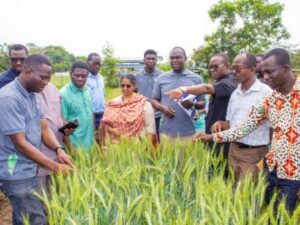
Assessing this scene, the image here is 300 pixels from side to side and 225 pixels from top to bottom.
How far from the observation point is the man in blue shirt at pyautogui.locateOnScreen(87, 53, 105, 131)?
4.54 m

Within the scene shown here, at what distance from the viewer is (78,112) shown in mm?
3326

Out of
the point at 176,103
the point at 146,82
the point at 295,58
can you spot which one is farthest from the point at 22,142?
the point at 295,58

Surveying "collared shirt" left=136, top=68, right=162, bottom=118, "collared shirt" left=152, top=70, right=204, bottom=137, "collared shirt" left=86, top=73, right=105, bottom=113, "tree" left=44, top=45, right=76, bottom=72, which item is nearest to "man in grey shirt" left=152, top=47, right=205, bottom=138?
"collared shirt" left=152, top=70, right=204, bottom=137

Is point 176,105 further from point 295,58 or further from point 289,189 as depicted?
point 295,58

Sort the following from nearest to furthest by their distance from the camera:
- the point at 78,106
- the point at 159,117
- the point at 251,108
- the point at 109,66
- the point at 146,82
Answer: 1. the point at 251,108
2. the point at 78,106
3. the point at 159,117
4. the point at 146,82
5. the point at 109,66

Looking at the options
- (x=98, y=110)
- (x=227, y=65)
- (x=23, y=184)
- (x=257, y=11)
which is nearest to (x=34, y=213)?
(x=23, y=184)

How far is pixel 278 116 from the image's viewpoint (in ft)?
7.14

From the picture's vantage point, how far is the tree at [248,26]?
1510 centimetres

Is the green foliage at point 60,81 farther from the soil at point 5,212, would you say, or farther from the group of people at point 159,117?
the group of people at point 159,117

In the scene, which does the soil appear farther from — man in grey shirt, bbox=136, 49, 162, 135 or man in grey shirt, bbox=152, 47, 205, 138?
man in grey shirt, bbox=136, 49, 162, 135

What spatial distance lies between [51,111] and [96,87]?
1.70m

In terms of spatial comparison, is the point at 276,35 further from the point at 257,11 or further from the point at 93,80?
the point at 93,80

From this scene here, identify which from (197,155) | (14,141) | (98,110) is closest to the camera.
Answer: (14,141)

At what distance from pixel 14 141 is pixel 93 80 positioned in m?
2.63
